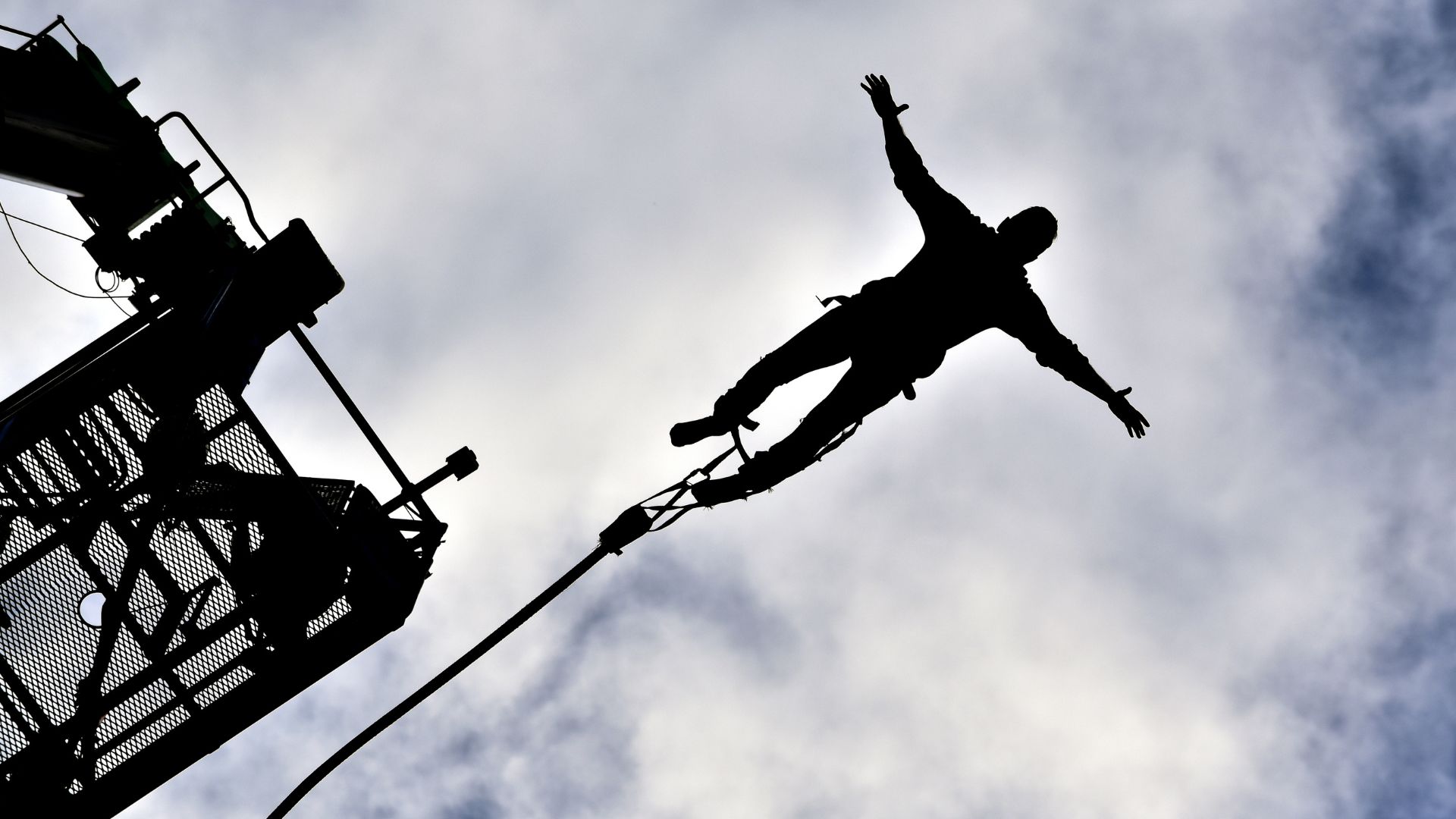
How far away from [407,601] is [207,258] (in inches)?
92.7

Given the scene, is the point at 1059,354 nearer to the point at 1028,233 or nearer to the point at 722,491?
the point at 1028,233

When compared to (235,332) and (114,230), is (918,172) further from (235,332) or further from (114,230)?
(114,230)

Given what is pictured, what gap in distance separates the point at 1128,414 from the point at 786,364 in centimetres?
240

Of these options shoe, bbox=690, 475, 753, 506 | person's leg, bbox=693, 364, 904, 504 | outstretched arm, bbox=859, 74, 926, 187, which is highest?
outstretched arm, bbox=859, 74, 926, 187

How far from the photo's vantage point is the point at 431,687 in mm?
6410

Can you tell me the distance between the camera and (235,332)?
7125mm

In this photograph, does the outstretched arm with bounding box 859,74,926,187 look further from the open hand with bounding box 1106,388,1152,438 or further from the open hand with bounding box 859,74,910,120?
the open hand with bounding box 1106,388,1152,438

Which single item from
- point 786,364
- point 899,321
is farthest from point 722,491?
point 899,321

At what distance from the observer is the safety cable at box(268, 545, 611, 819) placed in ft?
20.1

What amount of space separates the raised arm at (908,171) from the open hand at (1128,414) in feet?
5.46

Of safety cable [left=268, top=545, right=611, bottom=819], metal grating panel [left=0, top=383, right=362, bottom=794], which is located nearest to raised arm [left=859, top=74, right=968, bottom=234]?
safety cable [left=268, top=545, right=611, bottom=819]

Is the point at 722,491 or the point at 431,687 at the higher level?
the point at 722,491

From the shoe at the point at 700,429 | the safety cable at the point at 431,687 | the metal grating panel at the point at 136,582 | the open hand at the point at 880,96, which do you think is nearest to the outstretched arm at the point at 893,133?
the open hand at the point at 880,96

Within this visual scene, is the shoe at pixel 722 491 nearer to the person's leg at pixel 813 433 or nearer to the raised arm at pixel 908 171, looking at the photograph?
the person's leg at pixel 813 433
